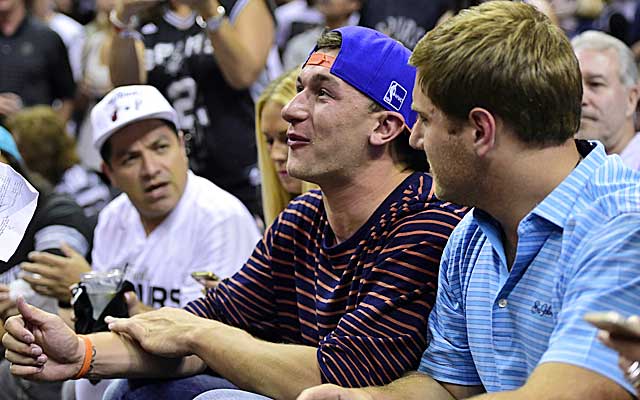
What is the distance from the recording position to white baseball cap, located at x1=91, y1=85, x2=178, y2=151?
3918 mm

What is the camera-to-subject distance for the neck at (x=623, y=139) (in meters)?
4.05

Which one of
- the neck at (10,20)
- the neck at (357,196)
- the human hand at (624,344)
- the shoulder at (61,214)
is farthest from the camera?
the neck at (10,20)

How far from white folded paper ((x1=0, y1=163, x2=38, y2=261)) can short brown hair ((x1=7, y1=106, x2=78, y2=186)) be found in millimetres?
2446

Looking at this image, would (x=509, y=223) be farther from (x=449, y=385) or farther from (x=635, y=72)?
(x=635, y=72)

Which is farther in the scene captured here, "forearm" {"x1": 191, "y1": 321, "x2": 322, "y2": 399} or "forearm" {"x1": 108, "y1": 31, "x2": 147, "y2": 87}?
"forearm" {"x1": 108, "y1": 31, "x2": 147, "y2": 87}

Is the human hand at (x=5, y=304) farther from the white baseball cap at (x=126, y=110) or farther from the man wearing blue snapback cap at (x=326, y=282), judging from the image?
the man wearing blue snapback cap at (x=326, y=282)

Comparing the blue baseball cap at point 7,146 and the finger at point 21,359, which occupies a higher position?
the finger at point 21,359

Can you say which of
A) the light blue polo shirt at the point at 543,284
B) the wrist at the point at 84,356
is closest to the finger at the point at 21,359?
the wrist at the point at 84,356

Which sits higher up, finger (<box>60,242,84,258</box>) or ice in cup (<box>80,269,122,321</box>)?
ice in cup (<box>80,269,122,321</box>)

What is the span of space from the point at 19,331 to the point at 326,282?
30.9 inches

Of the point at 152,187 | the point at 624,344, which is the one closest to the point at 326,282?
the point at 624,344

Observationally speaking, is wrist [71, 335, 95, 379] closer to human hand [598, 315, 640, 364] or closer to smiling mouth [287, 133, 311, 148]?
smiling mouth [287, 133, 311, 148]

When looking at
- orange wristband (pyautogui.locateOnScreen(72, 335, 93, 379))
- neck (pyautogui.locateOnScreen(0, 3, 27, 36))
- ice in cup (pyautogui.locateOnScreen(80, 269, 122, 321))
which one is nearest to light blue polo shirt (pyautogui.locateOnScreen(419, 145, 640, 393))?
orange wristband (pyautogui.locateOnScreen(72, 335, 93, 379))

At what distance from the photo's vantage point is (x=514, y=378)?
2.27 m
